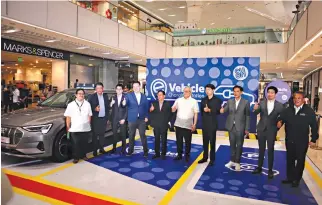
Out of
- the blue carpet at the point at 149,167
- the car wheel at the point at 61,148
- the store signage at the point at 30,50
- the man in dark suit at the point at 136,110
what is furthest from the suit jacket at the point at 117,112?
the store signage at the point at 30,50

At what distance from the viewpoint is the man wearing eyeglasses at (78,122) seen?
188 inches

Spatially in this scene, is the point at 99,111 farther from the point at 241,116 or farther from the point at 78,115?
the point at 241,116

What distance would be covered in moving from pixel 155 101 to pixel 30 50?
8446mm

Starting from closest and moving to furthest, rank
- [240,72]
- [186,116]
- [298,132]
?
[298,132], [186,116], [240,72]

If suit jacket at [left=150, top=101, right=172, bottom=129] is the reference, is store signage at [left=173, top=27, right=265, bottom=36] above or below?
above

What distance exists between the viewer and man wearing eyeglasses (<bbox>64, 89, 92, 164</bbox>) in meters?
4.78

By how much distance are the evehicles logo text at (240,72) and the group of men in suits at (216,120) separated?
3028mm

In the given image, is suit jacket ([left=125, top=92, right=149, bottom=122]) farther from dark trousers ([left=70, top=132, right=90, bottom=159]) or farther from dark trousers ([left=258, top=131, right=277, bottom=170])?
dark trousers ([left=258, top=131, right=277, bottom=170])

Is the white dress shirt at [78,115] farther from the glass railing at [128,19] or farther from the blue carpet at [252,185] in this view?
the glass railing at [128,19]

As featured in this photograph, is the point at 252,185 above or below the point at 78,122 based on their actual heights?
below

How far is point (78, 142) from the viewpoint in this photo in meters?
4.89

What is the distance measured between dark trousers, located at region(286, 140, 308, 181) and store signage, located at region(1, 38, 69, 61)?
1034 centimetres

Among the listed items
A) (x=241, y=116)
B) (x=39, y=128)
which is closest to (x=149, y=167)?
(x=241, y=116)

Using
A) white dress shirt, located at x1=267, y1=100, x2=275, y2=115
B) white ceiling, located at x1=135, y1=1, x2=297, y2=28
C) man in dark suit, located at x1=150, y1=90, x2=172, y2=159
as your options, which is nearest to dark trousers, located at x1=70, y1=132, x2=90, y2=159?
man in dark suit, located at x1=150, y1=90, x2=172, y2=159
